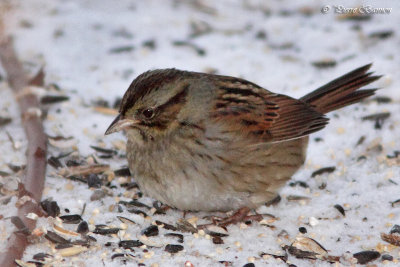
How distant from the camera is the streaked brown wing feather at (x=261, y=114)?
4.10 meters

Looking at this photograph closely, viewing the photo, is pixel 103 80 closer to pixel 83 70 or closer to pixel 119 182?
pixel 83 70

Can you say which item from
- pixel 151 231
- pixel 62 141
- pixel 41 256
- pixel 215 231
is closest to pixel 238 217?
pixel 215 231

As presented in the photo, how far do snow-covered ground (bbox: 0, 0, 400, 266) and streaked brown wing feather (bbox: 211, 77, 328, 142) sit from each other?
1.53 feet

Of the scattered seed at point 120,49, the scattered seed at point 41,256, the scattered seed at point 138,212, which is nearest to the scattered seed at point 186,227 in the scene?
the scattered seed at point 138,212

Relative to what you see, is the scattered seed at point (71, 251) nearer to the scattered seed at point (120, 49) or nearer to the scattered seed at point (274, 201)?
the scattered seed at point (274, 201)

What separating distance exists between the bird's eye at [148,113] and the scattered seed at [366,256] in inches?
55.7

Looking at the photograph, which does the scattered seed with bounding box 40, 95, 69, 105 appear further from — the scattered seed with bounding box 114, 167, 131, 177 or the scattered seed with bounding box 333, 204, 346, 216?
the scattered seed with bounding box 333, 204, 346, 216

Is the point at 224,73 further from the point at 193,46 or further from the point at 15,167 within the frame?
the point at 15,167

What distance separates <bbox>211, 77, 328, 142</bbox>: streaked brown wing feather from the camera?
13.5 feet

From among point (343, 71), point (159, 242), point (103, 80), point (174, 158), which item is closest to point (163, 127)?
point (174, 158)

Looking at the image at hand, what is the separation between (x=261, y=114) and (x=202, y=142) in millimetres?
543

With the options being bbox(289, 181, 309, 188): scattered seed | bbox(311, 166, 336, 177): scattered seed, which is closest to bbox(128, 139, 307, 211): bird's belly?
bbox(289, 181, 309, 188): scattered seed

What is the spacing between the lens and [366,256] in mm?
3727

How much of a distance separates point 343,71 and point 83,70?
236 centimetres
